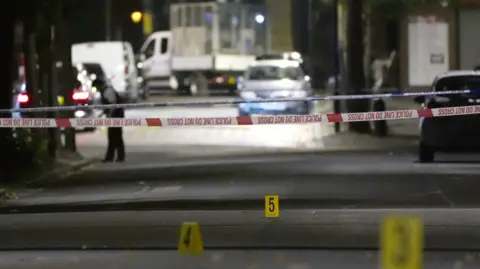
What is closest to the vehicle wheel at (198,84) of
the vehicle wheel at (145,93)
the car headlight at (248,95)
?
the vehicle wheel at (145,93)

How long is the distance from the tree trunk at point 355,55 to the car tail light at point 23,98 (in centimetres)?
913

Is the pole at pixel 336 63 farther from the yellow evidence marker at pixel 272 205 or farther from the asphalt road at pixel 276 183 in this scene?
the yellow evidence marker at pixel 272 205

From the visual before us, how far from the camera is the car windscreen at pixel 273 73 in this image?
28.6m

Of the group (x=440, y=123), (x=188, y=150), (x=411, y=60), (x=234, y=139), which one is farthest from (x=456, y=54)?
(x=440, y=123)

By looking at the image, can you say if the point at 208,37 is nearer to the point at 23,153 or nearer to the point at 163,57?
the point at 163,57

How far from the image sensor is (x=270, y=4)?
43500mm

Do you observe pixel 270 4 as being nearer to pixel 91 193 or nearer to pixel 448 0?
pixel 448 0

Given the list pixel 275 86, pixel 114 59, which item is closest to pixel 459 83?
pixel 275 86

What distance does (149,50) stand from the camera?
1674 inches

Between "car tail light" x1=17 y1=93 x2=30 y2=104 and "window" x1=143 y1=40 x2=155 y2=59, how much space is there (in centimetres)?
2095

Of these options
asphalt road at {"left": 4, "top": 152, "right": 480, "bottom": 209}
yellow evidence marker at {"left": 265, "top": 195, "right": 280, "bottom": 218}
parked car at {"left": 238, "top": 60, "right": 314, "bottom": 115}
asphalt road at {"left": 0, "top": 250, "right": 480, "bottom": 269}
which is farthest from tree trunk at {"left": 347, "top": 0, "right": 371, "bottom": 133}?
asphalt road at {"left": 0, "top": 250, "right": 480, "bottom": 269}

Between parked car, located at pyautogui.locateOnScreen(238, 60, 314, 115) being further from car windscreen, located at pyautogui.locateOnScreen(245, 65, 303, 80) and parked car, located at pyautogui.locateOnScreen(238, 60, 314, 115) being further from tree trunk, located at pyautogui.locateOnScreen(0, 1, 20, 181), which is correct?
tree trunk, located at pyautogui.locateOnScreen(0, 1, 20, 181)

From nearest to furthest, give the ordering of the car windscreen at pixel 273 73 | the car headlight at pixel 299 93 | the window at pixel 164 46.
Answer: the car headlight at pixel 299 93
the car windscreen at pixel 273 73
the window at pixel 164 46

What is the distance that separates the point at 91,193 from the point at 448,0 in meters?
16.4
